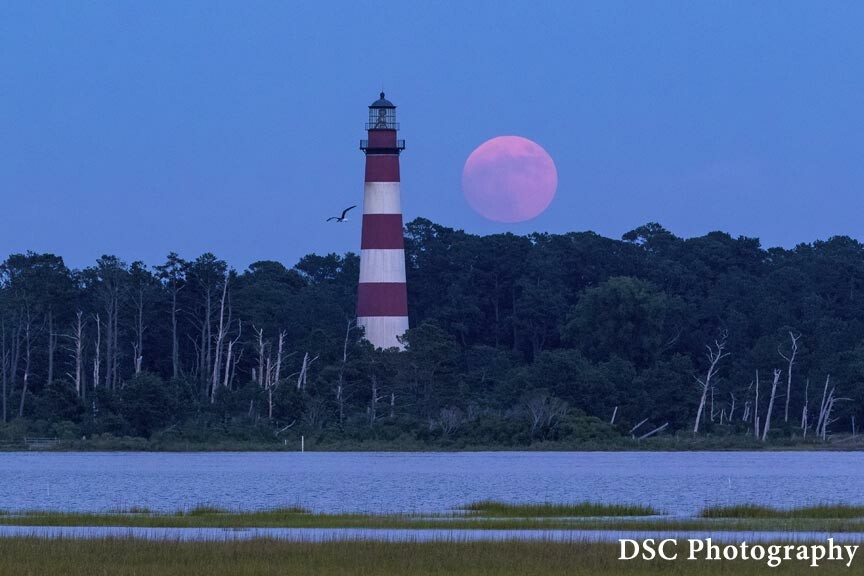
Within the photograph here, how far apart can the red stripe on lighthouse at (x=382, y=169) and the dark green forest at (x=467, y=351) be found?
8.64 m

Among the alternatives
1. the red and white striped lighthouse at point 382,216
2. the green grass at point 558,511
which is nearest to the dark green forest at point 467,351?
the red and white striped lighthouse at point 382,216

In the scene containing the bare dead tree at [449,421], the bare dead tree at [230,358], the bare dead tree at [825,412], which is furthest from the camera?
the bare dead tree at [230,358]

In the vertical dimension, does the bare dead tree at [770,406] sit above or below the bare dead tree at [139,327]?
below

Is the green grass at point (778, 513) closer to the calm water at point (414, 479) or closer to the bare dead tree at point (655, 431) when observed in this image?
the calm water at point (414, 479)

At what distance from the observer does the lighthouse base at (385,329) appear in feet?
289

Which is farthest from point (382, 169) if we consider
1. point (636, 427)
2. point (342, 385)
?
point (636, 427)

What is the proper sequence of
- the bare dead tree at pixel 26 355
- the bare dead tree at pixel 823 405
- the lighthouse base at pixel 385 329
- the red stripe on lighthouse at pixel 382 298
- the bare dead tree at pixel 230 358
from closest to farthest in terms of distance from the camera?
the red stripe on lighthouse at pixel 382 298, the bare dead tree at pixel 823 405, the lighthouse base at pixel 385 329, the bare dead tree at pixel 26 355, the bare dead tree at pixel 230 358

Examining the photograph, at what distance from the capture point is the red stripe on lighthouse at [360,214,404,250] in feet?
276

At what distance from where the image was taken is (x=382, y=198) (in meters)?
83.8

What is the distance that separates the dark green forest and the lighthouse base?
40.6 inches

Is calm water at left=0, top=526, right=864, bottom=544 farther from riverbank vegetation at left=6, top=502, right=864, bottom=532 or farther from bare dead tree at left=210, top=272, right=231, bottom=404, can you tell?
bare dead tree at left=210, top=272, right=231, bottom=404

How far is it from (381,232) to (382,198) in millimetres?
1687

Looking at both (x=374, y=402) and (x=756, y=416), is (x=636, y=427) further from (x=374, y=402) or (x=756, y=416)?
(x=374, y=402)

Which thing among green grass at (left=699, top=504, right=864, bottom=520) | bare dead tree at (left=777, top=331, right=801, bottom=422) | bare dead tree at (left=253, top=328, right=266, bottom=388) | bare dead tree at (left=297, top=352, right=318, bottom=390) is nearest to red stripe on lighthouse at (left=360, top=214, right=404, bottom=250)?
bare dead tree at (left=297, top=352, right=318, bottom=390)
